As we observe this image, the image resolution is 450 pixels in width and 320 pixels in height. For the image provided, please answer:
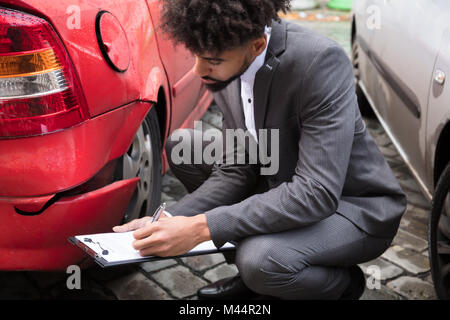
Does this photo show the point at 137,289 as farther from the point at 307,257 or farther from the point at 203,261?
the point at 307,257

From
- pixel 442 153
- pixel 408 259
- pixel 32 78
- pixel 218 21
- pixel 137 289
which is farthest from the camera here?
pixel 408 259

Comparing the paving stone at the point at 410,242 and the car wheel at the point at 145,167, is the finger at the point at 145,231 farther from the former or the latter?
the paving stone at the point at 410,242

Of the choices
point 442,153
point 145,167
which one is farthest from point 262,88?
point 442,153

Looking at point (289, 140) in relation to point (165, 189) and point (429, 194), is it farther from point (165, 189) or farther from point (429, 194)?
point (165, 189)

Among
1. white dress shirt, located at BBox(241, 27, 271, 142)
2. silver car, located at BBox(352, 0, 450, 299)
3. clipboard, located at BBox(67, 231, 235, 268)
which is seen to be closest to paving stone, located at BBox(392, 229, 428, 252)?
silver car, located at BBox(352, 0, 450, 299)

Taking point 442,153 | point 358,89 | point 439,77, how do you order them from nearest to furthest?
point 439,77
point 442,153
point 358,89

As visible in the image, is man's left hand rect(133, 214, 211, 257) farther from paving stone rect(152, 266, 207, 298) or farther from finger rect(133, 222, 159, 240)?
paving stone rect(152, 266, 207, 298)

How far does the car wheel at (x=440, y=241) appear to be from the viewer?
247 centimetres

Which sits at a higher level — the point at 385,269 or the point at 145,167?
the point at 145,167

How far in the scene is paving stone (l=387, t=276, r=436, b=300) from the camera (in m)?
2.71

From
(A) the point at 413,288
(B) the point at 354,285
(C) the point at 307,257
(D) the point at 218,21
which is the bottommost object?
(A) the point at 413,288

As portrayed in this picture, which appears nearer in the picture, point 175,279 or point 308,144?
point 308,144

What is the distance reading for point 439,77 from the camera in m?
2.48
